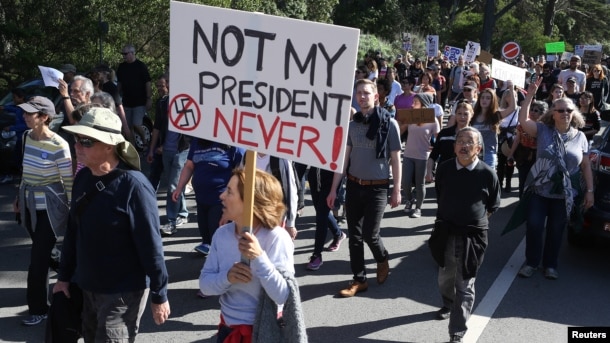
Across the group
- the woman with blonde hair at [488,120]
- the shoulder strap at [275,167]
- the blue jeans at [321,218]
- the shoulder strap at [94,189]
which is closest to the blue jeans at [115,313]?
the shoulder strap at [94,189]

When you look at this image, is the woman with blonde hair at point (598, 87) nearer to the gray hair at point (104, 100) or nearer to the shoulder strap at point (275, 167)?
the shoulder strap at point (275, 167)

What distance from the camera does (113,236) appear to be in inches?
147

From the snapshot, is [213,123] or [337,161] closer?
[337,161]

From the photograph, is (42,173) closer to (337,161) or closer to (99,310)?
(99,310)

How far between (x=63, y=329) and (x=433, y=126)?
20.5ft

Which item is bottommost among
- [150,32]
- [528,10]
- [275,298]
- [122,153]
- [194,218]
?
[194,218]

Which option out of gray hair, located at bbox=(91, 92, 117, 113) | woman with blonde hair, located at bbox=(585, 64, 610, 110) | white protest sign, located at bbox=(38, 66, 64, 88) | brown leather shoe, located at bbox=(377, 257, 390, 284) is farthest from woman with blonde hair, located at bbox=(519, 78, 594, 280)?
woman with blonde hair, located at bbox=(585, 64, 610, 110)

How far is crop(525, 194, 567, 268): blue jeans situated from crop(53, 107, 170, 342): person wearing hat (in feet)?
14.1

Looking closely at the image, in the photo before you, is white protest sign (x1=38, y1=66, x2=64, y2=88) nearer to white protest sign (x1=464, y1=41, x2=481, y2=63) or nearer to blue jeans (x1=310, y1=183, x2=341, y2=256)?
blue jeans (x1=310, y1=183, x2=341, y2=256)

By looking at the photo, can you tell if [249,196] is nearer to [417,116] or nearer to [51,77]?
[51,77]

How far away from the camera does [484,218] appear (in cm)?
546

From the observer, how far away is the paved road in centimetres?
556

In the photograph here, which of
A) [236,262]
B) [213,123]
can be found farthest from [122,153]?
[236,262]

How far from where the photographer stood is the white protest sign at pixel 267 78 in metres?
3.19
